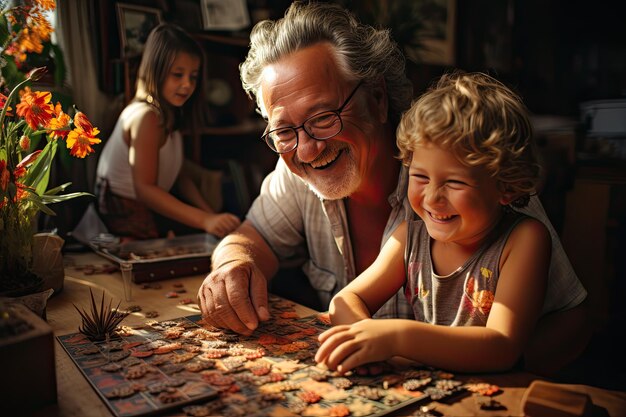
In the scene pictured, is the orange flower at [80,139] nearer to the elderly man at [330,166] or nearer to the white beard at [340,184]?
the elderly man at [330,166]

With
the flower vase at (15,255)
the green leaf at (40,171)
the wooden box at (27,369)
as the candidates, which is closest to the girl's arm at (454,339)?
the wooden box at (27,369)

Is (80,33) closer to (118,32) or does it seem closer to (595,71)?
(118,32)

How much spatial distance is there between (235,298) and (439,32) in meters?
2.96

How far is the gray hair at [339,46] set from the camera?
74.2 inches

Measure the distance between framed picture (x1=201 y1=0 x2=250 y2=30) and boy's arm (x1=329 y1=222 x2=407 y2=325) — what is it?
71.4 inches

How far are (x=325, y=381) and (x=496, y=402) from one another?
0.35 meters

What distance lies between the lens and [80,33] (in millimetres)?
2576

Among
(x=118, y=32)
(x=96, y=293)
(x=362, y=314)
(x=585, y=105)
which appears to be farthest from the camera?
(x=585, y=105)

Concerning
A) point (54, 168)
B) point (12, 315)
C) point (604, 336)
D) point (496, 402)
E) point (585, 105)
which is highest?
point (585, 105)

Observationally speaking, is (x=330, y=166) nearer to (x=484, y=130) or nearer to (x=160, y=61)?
(x=484, y=130)

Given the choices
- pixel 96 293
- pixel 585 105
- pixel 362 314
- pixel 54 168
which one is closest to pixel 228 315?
pixel 362 314

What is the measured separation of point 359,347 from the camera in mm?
1228

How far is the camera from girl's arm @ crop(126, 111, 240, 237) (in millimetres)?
2639

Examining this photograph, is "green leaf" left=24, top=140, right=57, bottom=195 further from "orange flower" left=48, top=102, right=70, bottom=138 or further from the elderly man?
the elderly man
